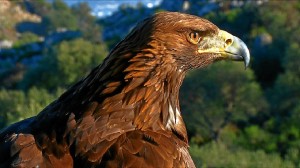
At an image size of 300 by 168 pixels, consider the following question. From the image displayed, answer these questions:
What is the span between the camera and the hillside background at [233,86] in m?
30.8

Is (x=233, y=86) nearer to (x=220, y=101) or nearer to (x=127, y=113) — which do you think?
(x=220, y=101)

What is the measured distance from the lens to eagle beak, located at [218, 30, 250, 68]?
3736mm

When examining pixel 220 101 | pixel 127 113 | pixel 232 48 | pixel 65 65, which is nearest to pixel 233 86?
pixel 220 101

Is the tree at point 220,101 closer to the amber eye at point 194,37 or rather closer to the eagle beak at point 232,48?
the eagle beak at point 232,48

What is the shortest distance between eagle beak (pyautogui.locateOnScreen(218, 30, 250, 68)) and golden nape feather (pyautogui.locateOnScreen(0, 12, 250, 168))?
0.13 meters

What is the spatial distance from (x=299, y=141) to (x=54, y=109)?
98.0 feet

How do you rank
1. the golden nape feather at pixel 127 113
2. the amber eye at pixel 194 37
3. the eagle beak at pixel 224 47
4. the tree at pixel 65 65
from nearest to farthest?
the golden nape feather at pixel 127 113, the amber eye at pixel 194 37, the eagle beak at pixel 224 47, the tree at pixel 65 65

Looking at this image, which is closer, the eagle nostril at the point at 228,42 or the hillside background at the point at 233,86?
the eagle nostril at the point at 228,42

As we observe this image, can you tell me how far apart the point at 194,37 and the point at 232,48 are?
345 mm

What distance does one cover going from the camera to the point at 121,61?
3361 millimetres

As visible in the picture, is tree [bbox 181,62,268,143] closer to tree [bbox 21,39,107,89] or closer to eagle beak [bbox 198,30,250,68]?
tree [bbox 21,39,107,89]

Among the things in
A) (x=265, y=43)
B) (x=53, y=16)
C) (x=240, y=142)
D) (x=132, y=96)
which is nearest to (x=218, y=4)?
(x=265, y=43)

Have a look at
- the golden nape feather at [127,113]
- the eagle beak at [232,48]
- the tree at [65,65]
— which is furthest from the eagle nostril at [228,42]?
the tree at [65,65]

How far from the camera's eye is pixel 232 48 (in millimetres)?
3787
